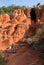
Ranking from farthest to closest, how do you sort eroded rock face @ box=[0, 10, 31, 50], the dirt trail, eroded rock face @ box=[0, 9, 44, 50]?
eroded rock face @ box=[0, 9, 44, 50]
eroded rock face @ box=[0, 10, 31, 50]
the dirt trail

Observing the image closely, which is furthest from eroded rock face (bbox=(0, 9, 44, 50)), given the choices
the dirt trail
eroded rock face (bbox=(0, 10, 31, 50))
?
the dirt trail

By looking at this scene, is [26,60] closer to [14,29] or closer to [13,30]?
[13,30]

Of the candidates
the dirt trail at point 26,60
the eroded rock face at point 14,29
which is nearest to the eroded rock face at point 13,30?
the eroded rock face at point 14,29

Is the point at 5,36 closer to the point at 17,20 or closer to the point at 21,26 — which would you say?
the point at 21,26

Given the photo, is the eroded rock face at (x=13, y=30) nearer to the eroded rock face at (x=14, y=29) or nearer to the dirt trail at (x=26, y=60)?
the eroded rock face at (x=14, y=29)

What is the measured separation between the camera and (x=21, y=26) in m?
24.5

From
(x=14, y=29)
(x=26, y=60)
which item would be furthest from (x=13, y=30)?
(x=26, y=60)

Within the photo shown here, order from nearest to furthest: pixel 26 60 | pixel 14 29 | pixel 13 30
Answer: pixel 26 60 < pixel 13 30 < pixel 14 29

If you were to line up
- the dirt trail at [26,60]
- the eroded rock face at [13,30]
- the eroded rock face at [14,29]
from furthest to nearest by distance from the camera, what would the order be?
1. the eroded rock face at [14,29]
2. the eroded rock face at [13,30]
3. the dirt trail at [26,60]

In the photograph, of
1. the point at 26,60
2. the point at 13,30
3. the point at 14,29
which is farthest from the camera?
the point at 14,29

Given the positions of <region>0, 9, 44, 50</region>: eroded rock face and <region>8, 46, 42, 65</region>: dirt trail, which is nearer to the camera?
<region>8, 46, 42, 65</region>: dirt trail

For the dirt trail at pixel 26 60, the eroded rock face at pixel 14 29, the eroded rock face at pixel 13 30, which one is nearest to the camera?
the dirt trail at pixel 26 60

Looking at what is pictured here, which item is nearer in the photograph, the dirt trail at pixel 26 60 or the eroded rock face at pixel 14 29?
the dirt trail at pixel 26 60

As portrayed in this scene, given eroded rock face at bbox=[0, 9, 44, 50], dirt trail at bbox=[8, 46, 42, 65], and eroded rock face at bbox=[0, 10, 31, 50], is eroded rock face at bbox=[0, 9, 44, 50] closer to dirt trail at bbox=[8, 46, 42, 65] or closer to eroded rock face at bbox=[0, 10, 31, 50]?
eroded rock face at bbox=[0, 10, 31, 50]
